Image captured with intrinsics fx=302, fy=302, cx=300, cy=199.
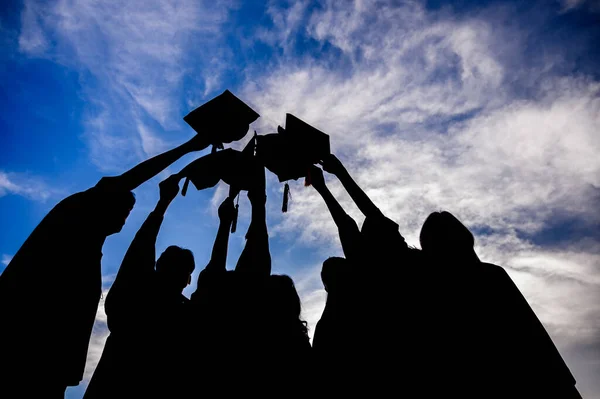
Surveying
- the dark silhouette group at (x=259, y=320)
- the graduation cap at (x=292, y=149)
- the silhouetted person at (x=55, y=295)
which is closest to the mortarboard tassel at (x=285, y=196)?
the graduation cap at (x=292, y=149)

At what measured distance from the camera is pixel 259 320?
2.38 meters

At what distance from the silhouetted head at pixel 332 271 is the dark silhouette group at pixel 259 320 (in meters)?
0.02

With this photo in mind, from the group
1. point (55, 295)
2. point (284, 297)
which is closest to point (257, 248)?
point (284, 297)

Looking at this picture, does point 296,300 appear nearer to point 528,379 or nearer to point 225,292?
point 225,292

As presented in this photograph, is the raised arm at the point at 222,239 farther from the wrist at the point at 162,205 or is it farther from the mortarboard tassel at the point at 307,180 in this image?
the mortarboard tassel at the point at 307,180

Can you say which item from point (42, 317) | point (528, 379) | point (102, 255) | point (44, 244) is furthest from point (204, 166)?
point (528, 379)

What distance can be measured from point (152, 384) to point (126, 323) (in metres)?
0.47

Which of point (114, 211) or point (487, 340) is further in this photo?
point (114, 211)

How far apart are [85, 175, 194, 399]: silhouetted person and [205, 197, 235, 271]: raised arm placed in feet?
1.97

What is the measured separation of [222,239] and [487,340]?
2.71m

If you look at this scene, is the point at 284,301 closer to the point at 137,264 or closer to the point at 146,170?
the point at 137,264

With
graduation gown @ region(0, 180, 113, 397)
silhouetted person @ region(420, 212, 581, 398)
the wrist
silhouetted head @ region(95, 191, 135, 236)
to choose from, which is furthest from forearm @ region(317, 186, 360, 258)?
graduation gown @ region(0, 180, 113, 397)

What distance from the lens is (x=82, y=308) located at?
194cm

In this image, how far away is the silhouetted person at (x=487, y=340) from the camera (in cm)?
158
